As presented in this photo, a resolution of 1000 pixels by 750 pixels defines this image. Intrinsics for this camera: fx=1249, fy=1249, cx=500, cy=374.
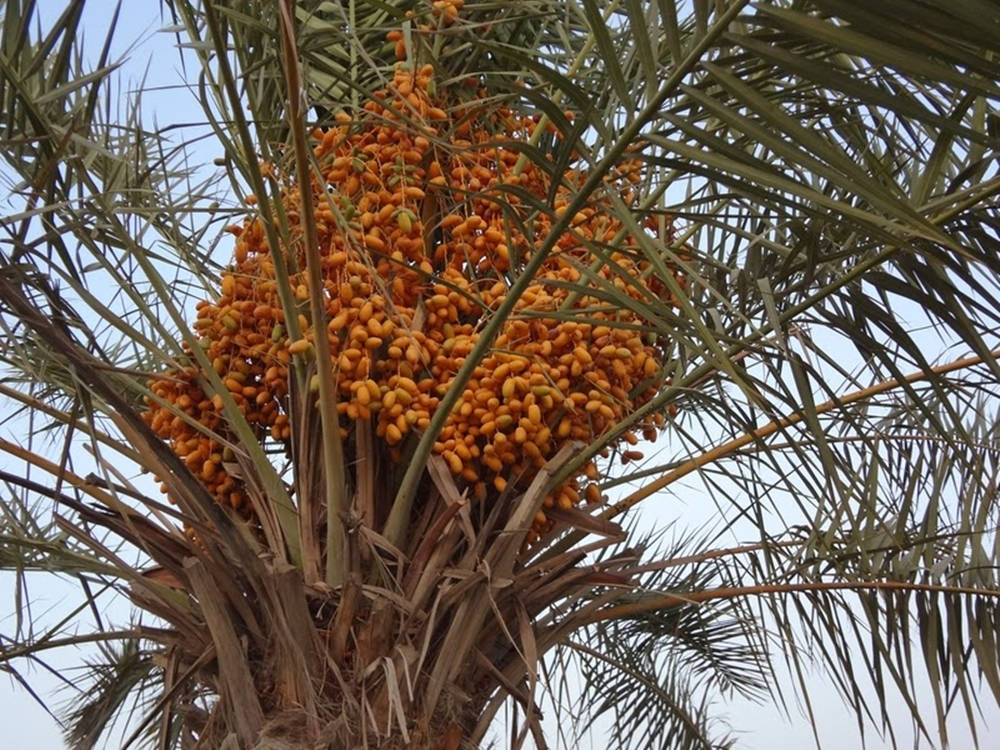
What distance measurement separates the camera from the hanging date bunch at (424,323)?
2.01 meters

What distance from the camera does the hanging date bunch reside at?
79.1 inches

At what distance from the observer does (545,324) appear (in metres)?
2.08

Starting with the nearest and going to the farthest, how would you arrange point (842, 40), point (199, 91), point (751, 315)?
point (842, 40)
point (199, 91)
point (751, 315)

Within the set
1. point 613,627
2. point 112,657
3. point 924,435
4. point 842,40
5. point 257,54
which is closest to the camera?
point 842,40

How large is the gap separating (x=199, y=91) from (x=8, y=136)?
0.35 meters

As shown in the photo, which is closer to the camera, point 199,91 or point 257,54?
point 199,91

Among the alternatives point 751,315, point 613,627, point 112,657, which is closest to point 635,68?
point 751,315

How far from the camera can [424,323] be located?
2.13 meters

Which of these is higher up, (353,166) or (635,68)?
(635,68)

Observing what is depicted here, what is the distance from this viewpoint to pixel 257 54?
6.75 feet

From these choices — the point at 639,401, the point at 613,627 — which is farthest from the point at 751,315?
the point at 613,627

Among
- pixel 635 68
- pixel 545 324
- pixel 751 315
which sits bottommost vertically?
pixel 545 324

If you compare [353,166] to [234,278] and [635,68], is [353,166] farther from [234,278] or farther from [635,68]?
[635,68]

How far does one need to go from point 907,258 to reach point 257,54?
1.08m
